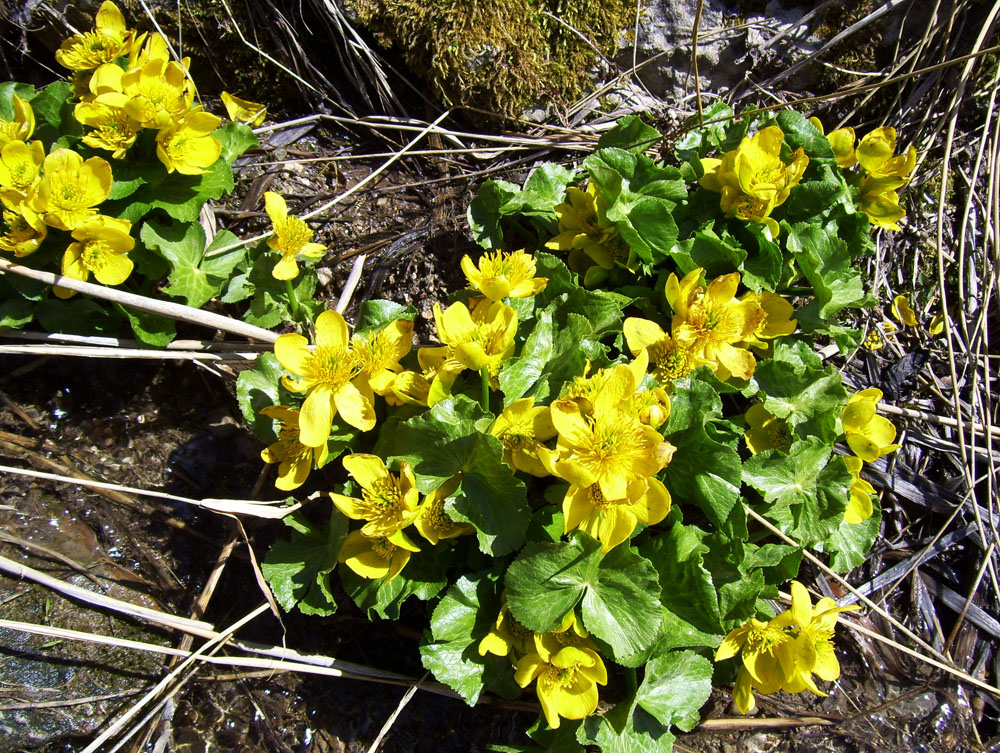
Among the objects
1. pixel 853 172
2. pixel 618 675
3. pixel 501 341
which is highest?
pixel 853 172

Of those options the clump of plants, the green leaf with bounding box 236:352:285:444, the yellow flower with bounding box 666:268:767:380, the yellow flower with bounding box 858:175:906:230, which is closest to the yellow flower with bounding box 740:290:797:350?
the clump of plants

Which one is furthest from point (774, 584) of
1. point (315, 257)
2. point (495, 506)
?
point (315, 257)

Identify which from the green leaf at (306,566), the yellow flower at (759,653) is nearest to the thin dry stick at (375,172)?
the green leaf at (306,566)

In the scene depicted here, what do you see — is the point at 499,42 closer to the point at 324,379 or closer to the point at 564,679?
the point at 324,379

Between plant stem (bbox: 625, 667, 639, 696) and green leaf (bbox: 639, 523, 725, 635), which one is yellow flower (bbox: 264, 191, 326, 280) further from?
plant stem (bbox: 625, 667, 639, 696)

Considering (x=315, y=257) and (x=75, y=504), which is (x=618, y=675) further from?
(x=75, y=504)

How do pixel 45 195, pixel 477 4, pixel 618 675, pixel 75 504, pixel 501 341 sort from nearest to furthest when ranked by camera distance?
pixel 501 341
pixel 45 195
pixel 618 675
pixel 75 504
pixel 477 4

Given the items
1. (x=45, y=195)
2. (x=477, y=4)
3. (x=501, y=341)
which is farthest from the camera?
(x=477, y=4)
